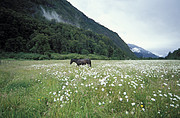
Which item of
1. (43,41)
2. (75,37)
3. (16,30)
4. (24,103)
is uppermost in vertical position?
(75,37)

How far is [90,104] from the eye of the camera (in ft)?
9.11

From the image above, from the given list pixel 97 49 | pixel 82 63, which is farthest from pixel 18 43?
pixel 97 49

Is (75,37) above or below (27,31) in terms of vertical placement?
above

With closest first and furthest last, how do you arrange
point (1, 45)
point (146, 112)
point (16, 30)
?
point (146, 112) → point (1, 45) → point (16, 30)

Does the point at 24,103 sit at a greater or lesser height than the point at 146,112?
lesser

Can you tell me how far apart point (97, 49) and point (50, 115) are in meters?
122

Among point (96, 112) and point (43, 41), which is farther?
point (43, 41)

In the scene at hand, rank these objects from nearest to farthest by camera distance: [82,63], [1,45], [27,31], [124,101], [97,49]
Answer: [124,101], [82,63], [1,45], [27,31], [97,49]

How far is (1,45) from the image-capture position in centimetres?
5622

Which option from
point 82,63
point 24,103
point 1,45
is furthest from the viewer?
point 1,45

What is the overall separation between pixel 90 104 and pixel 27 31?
340 ft

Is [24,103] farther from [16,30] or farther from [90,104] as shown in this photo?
[16,30]

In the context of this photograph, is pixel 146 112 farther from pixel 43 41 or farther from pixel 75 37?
pixel 75 37

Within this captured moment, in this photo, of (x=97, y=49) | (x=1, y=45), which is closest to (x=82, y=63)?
(x=1, y=45)
